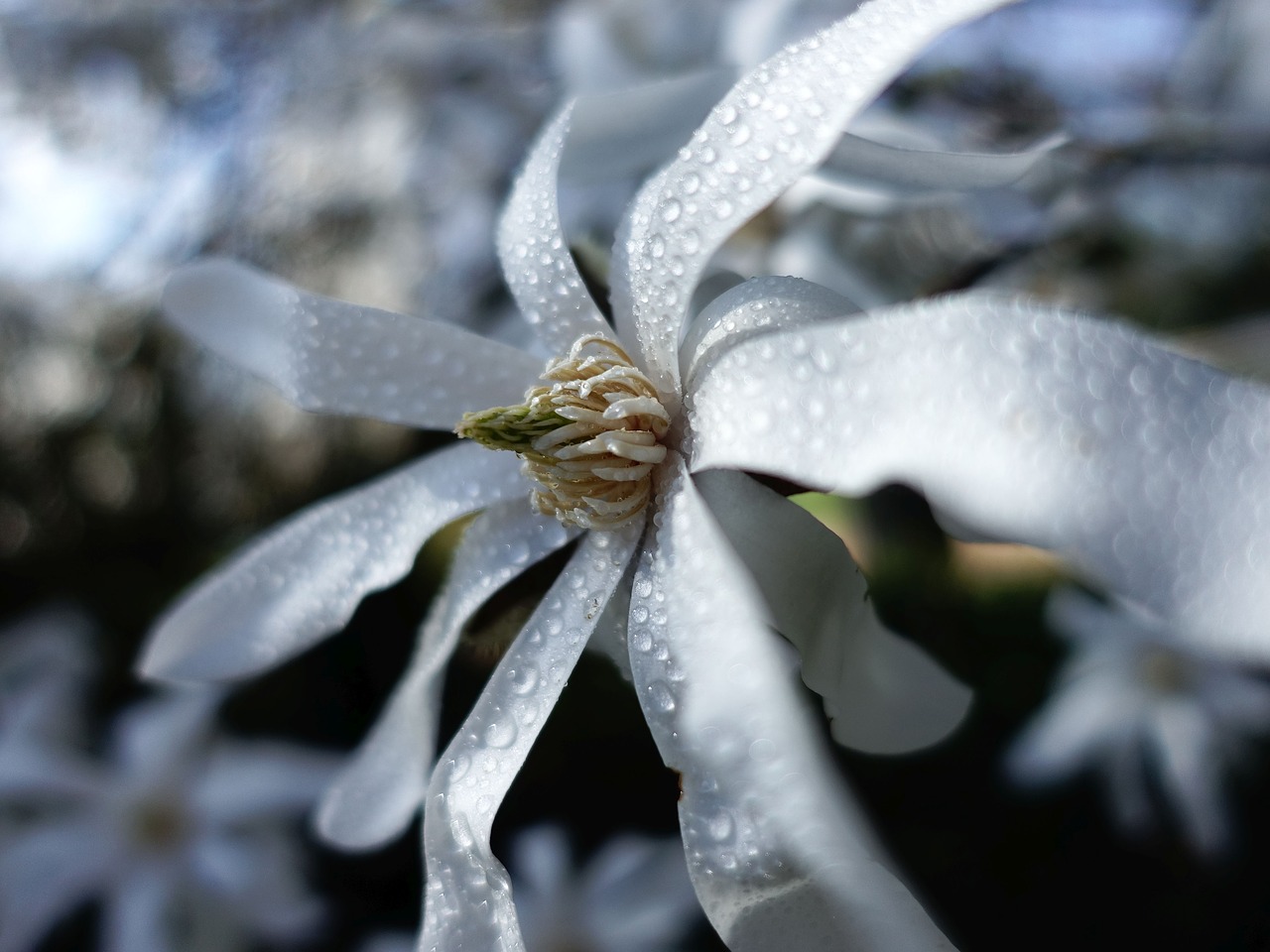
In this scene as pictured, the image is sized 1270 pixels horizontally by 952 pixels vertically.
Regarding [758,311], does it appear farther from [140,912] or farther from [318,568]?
[140,912]

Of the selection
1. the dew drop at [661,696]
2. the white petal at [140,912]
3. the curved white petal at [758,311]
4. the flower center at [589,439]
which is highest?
the curved white petal at [758,311]

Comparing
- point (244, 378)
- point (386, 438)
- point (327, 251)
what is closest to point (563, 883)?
point (327, 251)

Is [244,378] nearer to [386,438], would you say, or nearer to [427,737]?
[386,438]

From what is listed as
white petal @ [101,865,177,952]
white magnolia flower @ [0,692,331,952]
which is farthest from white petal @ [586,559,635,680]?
white petal @ [101,865,177,952]

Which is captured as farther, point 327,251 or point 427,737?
point 327,251

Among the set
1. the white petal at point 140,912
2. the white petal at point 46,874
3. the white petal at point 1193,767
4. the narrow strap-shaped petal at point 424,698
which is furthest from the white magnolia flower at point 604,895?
the white petal at point 1193,767

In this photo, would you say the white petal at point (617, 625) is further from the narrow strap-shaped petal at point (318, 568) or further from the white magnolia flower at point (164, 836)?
the white magnolia flower at point (164, 836)
